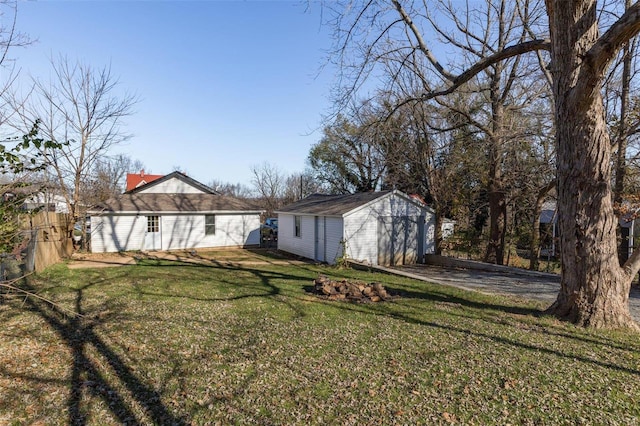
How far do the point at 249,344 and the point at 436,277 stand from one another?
27.7 ft

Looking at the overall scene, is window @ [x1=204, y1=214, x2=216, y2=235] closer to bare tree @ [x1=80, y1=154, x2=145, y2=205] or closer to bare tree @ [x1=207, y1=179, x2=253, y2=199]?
bare tree @ [x1=80, y1=154, x2=145, y2=205]

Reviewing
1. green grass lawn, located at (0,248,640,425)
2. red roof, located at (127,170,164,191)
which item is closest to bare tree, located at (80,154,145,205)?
red roof, located at (127,170,164,191)

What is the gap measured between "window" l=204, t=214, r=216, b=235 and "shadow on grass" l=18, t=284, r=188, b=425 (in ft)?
47.9

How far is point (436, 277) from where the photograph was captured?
12.4 m

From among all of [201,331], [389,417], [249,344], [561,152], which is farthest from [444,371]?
[561,152]

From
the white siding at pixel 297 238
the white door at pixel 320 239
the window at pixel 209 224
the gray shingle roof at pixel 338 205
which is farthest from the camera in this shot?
the window at pixel 209 224

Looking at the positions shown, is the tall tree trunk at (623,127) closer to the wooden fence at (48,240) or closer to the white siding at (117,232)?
the wooden fence at (48,240)

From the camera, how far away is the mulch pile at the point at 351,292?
8.64 m

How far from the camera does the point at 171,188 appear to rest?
22734mm

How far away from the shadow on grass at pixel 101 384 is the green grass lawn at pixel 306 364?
2cm

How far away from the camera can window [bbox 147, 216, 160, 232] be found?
773 inches

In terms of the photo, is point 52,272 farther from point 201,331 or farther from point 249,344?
point 249,344

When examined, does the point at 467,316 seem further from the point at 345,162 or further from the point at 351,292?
the point at 345,162

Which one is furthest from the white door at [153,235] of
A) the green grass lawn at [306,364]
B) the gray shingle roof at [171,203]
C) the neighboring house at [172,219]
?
the green grass lawn at [306,364]
